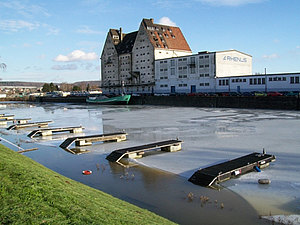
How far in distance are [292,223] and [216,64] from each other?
5256 centimetres

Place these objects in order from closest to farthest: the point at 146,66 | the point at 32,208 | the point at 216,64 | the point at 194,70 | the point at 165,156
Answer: the point at 32,208 → the point at 165,156 → the point at 216,64 → the point at 194,70 → the point at 146,66

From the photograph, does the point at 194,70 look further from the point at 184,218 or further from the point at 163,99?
the point at 184,218

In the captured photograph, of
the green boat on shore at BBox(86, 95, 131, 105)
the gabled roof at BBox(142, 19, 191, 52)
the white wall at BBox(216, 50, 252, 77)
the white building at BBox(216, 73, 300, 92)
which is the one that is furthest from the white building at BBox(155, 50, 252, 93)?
the green boat on shore at BBox(86, 95, 131, 105)

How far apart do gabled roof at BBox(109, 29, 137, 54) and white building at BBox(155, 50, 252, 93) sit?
15.1 metres

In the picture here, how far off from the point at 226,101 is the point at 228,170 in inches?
1470

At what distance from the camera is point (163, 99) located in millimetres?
57594

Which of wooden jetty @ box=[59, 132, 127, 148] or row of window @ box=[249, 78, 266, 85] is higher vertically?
row of window @ box=[249, 78, 266, 85]

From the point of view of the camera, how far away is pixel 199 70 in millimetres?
60219

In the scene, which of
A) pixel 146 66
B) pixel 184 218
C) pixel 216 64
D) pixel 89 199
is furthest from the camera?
pixel 146 66

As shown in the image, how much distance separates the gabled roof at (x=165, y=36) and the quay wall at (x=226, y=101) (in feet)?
54.5

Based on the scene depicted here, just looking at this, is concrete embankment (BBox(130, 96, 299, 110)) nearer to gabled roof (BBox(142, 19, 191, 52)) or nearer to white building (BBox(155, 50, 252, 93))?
white building (BBox(155, 50, 252, 93))

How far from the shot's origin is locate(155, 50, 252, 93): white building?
57750mm

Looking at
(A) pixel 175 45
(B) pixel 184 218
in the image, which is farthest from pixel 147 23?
(B) pixel 184 218

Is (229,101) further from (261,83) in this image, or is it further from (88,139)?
(88,139)
